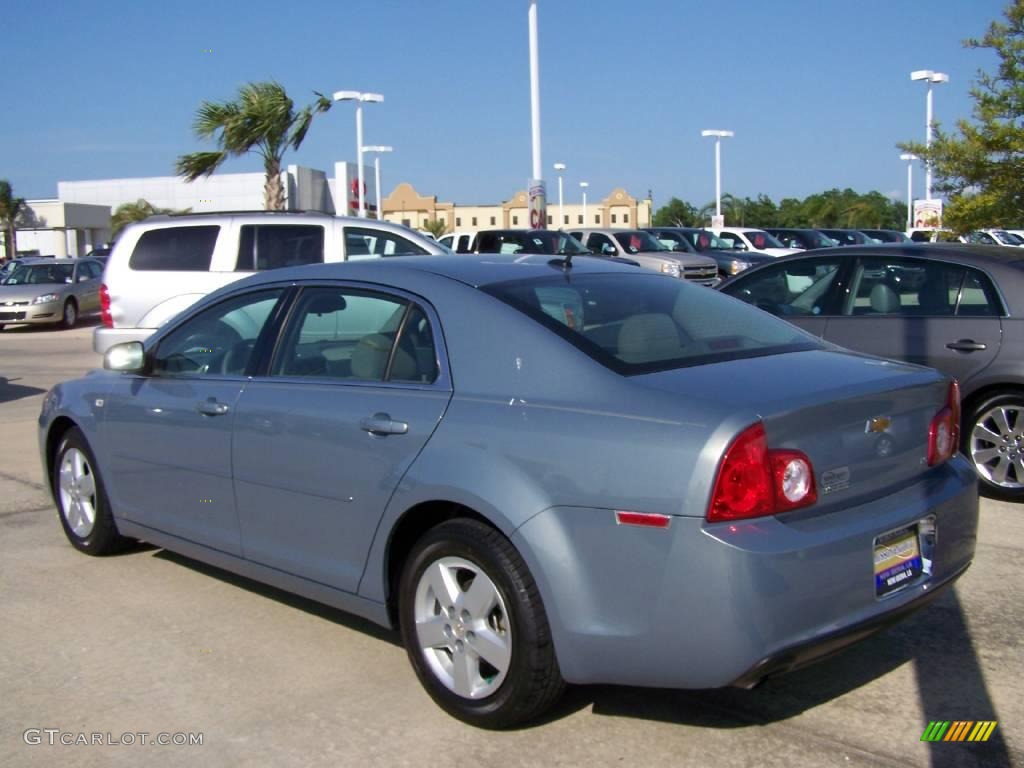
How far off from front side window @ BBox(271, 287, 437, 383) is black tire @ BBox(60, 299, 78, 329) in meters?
21.7

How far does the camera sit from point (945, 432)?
409 centimetres

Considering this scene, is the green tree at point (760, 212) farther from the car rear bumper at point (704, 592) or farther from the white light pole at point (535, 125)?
the car rear bumper at point (704, 592)

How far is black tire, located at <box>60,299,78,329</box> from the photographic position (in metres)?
24.7

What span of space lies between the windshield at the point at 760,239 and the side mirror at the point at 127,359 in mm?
27485

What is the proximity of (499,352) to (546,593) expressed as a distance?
2.96 ft

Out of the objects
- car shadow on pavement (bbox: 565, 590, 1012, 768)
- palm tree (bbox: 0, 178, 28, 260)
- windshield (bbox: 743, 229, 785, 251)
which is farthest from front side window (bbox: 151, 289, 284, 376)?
palm tree (bbox: 0, 178, 28, 260)

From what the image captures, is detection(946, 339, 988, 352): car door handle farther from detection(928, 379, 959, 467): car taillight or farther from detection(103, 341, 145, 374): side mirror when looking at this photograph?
detection(103, 341, 145, 374): side mirror

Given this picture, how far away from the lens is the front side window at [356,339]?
4.27 metres

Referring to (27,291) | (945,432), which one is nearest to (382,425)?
(945,432)

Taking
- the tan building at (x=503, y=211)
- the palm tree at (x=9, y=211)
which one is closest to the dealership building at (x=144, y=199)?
the palm tree at (x=9, y=211)

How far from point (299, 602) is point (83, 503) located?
153 centimetres

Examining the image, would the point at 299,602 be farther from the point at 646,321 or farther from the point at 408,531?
the point at 646,321

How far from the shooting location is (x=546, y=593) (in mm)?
3555

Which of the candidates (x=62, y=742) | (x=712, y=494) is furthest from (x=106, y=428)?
(x=712, y=494)
